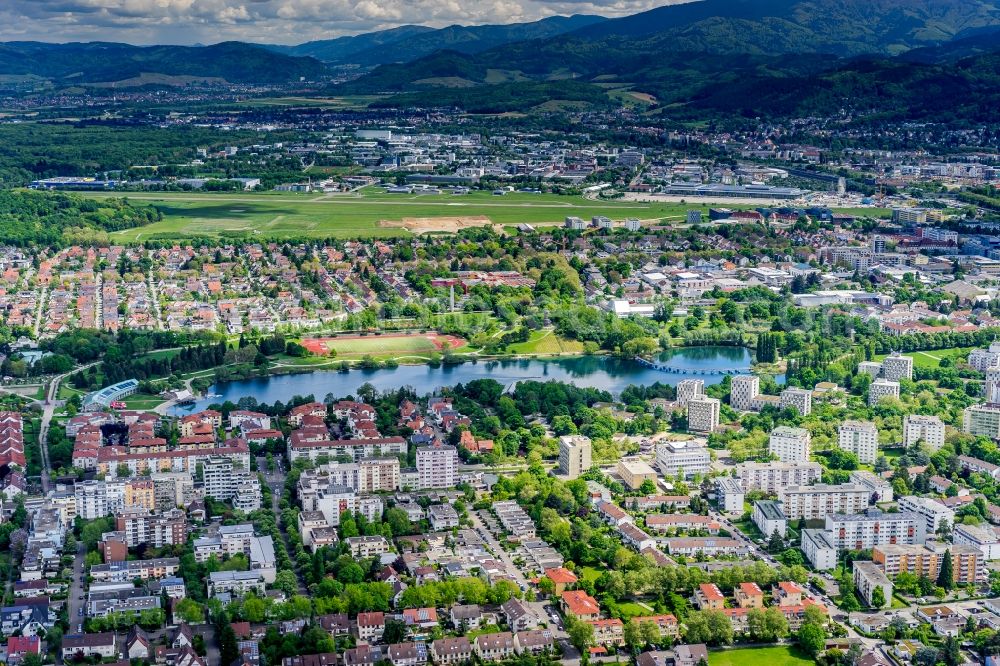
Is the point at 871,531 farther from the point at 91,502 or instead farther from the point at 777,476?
the point at 91,502

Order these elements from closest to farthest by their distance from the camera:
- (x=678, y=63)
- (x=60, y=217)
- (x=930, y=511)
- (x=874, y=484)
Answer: (x=930, y=511) < (x=874, y=484) < (x=60, y=217) < (x=678, y=63)

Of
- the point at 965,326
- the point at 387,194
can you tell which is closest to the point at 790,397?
the point at 965,326


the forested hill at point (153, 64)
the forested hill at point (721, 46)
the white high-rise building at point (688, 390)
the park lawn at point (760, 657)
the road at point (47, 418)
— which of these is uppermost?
the forested hill at point (721, 46)

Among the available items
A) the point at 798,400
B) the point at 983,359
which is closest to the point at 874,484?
the point at 798,400

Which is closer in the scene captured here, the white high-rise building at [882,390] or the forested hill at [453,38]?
the white high-rise building at [882,390]

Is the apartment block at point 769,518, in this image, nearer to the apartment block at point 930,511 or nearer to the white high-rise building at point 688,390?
the apartment block at point 930,511

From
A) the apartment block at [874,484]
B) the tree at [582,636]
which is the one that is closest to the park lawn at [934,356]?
the apartment block at [874,484]
